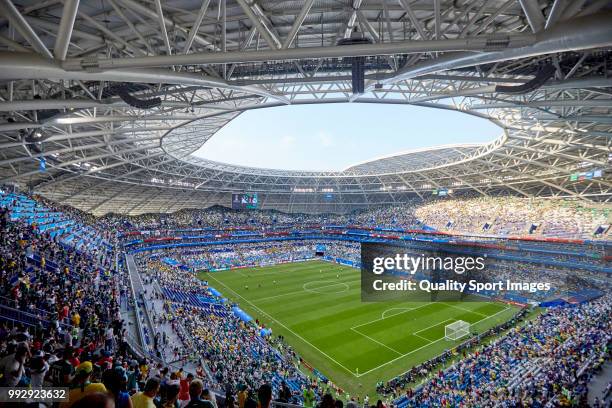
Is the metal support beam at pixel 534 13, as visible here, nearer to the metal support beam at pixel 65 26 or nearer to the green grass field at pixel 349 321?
the metal support beam at pixel 65 26

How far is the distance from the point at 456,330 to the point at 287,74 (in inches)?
907

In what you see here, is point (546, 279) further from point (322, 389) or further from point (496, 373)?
point (322, 389)

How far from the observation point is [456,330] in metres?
27.3

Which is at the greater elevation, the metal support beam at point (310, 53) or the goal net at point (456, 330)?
the metal support beam at point (310, 53)

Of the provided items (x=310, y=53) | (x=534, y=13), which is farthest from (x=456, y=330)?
(x=310, y=53)

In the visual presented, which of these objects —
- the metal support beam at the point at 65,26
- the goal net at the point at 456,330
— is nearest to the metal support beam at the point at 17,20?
the metal support beam at the point at 65,26

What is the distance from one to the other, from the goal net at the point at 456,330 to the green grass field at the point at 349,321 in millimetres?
519

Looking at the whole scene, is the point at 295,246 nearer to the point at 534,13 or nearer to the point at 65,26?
the point at 65,26

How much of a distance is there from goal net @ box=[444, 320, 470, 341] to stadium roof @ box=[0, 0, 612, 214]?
16.9 meters

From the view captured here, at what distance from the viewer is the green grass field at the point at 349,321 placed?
22.7 metres

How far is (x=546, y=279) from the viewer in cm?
4072

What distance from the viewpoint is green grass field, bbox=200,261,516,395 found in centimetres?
2270

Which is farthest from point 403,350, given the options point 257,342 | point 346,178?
point 346,178

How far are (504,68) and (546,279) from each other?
33923 mm
